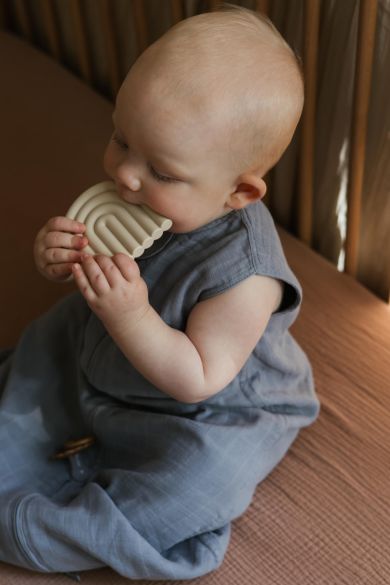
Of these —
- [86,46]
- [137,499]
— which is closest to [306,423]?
[137,499]

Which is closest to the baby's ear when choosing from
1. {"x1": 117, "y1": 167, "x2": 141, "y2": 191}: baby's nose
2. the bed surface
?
{"x1": 117, "y1": 167, "x2": 141, "y2": 191}: baby's nose

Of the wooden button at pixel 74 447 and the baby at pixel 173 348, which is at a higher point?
the baby at pixel 173 348

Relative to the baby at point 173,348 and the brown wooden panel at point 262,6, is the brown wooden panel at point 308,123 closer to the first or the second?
the brown wooden panel at point 262,6

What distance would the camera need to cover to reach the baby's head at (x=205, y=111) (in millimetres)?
759

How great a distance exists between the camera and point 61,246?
87 centimetres

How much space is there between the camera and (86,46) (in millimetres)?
1606

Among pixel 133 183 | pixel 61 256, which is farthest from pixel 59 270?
pixel 133 183

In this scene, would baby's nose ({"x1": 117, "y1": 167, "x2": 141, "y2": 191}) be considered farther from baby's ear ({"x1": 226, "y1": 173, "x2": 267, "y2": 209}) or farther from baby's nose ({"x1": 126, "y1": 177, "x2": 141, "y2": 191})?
baby's ear ({"x1": 226, "y1": 173, "x2": 267, "y2": 209})

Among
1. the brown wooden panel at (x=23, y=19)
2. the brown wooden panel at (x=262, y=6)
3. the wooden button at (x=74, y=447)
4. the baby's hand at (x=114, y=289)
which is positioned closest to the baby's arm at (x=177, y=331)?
the baby's hand at (x=114, y=289)

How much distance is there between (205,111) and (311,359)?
1.71 feet

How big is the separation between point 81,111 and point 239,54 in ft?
2.77

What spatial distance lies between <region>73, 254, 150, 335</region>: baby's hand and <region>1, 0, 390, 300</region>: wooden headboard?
0.47 m

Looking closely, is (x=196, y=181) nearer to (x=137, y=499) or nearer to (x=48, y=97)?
(x=137, y=499)

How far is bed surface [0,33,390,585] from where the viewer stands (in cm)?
94
